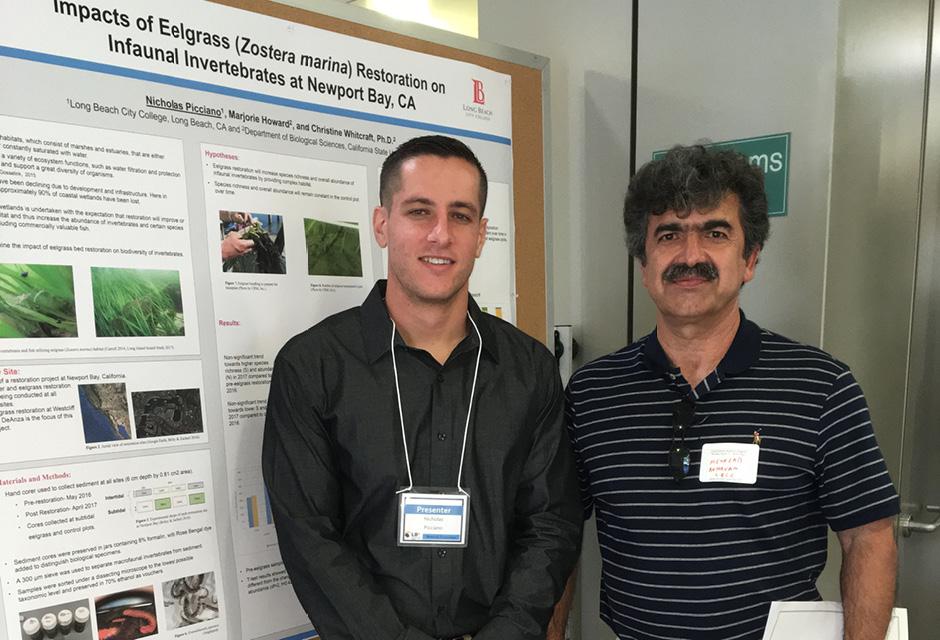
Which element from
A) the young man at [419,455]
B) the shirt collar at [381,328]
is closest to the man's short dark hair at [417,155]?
the young man at [419,455]

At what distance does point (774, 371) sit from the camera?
1.35 meters

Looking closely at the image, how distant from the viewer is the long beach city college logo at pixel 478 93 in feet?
5.95

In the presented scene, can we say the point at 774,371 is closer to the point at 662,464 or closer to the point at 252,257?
the point at 662,464

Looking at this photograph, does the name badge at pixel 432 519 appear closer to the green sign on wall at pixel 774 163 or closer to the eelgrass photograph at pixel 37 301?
the eelgrass photograph at pixel 37 301

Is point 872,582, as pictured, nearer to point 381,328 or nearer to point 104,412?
point 381,328

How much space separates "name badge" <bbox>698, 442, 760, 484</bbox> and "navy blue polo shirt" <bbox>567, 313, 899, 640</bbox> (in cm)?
2

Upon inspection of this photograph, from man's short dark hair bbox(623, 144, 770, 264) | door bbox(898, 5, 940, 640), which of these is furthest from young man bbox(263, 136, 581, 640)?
door bbox(898, 5, 940, 640)

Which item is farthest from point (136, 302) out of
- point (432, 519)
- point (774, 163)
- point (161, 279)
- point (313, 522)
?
point (774, 163)

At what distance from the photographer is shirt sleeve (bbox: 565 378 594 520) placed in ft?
4.99

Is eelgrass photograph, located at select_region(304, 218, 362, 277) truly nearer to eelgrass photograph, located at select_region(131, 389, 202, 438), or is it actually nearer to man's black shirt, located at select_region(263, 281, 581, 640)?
man's black shirt, located at select_region(263, 281, 581, 640)

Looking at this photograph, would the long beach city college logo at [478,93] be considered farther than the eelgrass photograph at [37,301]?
Yes

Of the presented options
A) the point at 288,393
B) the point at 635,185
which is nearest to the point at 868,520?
the point at 635,185

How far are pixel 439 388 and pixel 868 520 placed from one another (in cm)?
84

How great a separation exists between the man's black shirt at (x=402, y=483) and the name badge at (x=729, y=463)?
29 cm
